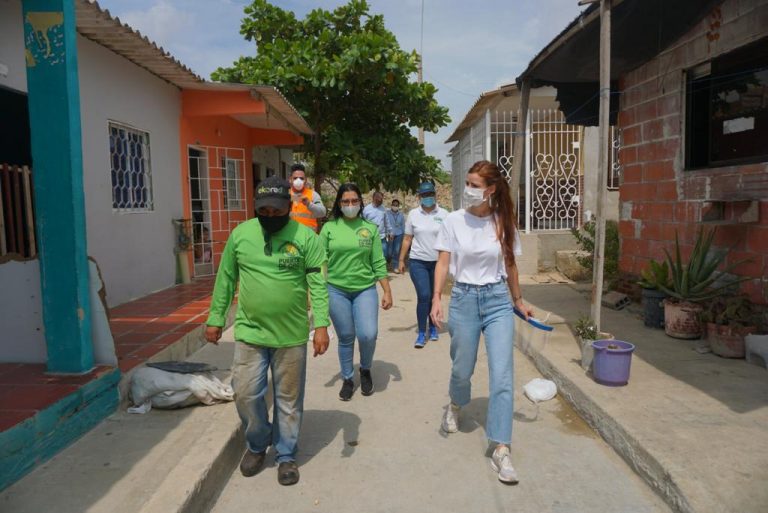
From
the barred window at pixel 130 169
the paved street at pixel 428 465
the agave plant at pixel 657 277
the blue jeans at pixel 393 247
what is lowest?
the paved street at pixel 428 465

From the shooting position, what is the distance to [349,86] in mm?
12391

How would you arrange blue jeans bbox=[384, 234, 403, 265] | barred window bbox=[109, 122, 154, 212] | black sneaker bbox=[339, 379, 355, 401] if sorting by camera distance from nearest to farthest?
1. black sneaker bbox=[339, 379, 355, 401]
2. barred window bbox=[109, 122, 154, 212]
3. blue jeans bbox=[384, 234, 403, 265]

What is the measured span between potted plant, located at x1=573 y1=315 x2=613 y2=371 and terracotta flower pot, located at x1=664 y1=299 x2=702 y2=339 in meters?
1.32

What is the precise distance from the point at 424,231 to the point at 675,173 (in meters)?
3.00

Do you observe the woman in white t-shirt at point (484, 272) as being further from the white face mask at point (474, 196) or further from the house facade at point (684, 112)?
the house facade at point (684, 112)

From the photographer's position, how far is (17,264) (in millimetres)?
4203

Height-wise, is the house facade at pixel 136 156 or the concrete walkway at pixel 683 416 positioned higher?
the house facade at pixel 136 156

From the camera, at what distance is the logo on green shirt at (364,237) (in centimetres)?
489

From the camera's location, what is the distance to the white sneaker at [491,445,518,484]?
3396mm

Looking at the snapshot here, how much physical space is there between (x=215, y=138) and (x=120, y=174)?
355cm

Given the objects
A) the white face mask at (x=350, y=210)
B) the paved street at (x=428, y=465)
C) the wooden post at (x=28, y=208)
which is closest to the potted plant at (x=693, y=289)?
the paved street at (x=428, y=465)

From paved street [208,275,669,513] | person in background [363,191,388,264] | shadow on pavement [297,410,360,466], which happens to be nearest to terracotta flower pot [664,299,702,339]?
paved street [208,275,669,513]

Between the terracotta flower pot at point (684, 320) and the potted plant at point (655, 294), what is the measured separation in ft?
0.93

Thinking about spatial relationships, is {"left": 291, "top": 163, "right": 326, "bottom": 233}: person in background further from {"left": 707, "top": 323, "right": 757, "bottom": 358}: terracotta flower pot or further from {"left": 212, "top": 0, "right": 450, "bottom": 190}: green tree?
{"left": 212, "top": 0, "right": 450, "bottom": 190}: green tree
